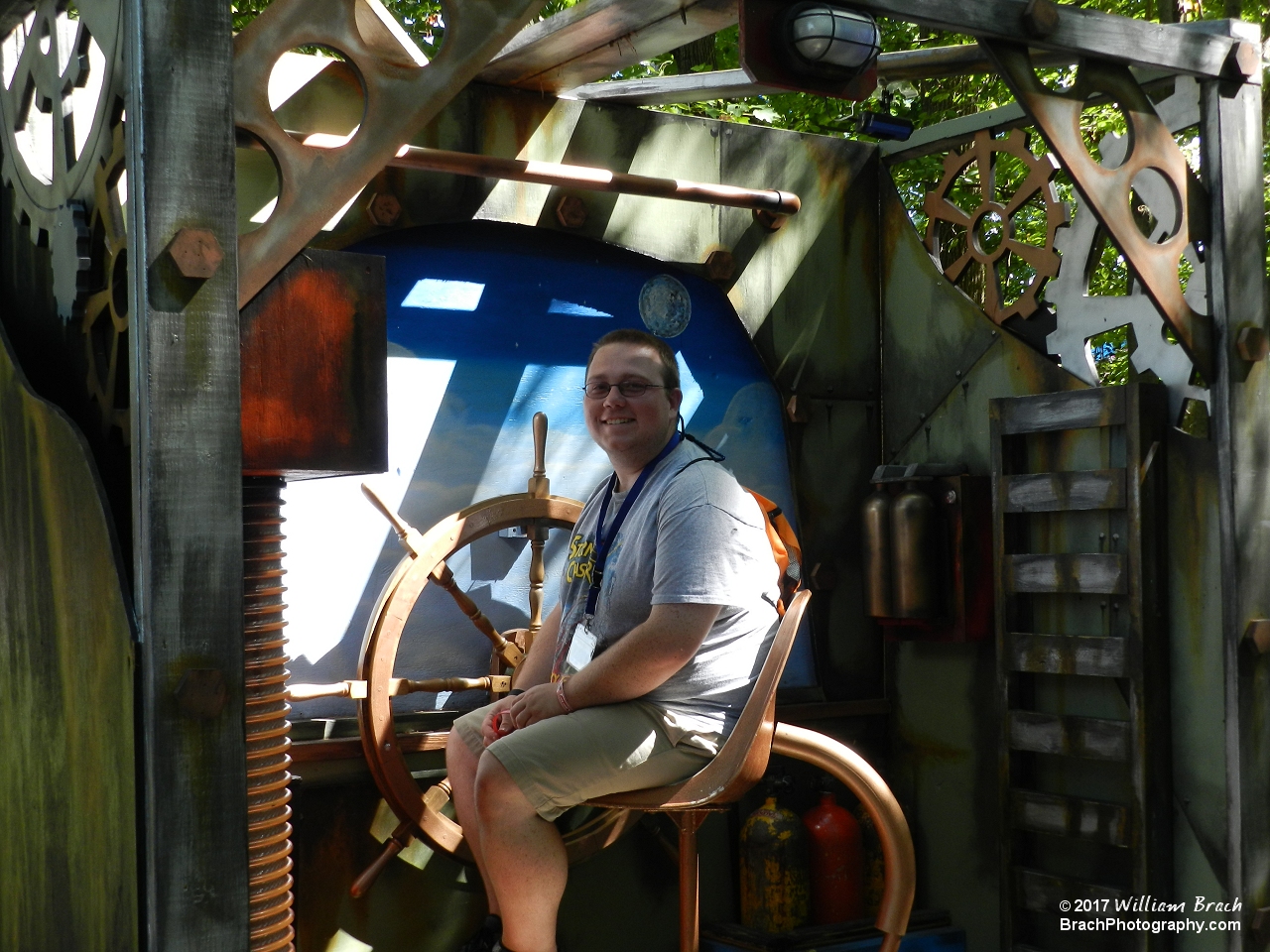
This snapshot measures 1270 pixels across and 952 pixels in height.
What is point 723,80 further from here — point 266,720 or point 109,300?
point 266,720

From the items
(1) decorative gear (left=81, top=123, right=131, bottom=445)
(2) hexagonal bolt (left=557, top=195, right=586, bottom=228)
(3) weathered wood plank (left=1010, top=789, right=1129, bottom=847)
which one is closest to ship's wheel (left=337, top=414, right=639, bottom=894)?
(2) hexagonal bolt (left=557, top=195, right=586, bottom=228)

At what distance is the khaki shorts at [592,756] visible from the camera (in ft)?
9.49

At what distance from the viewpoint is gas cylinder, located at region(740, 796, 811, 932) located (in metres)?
4.30

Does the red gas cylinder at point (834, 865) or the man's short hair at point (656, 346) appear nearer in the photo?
the man's short hair at point (656, 346)

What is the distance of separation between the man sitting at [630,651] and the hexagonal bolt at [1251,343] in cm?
151

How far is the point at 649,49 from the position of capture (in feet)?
11.9

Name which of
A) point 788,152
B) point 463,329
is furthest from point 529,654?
point 788,152

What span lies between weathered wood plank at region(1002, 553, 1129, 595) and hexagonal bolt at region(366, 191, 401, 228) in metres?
2.18

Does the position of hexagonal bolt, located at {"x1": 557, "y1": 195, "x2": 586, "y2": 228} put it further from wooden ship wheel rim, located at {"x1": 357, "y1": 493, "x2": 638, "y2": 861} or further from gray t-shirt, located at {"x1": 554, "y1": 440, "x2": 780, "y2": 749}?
gray t-shirt, located at {"x1": 554, "y1": 440, "x2": 780, "y2": 749}

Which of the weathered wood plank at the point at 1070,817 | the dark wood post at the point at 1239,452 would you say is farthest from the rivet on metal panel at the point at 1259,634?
the weathered wood plank at the point at 1070,817

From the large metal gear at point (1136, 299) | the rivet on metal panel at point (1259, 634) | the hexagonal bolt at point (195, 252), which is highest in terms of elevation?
the large metal gear at point (1136, 299)

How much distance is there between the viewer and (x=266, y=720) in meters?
2.48

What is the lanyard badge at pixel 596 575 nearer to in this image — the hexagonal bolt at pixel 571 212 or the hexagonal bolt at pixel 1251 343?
the hexagonal bolt at pixel 571 212

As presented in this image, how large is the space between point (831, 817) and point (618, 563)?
177 centimetres
